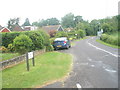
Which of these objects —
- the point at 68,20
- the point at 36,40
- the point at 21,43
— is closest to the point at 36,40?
the point at 36,40

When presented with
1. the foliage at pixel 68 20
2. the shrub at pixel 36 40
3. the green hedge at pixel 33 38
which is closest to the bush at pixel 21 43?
the green hedge at pixel 33 38

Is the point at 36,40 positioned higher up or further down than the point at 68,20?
further down

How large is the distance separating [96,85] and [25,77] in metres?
3.18

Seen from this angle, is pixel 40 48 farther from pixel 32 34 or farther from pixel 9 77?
pixel 9 77

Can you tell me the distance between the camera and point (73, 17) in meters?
117

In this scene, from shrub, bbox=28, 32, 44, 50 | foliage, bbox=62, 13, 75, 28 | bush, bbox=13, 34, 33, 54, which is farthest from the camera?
foliage, bbox=62, 13, 75, 28

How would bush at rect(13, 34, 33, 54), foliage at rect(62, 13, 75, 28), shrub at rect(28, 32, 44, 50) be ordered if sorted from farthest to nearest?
1. foliage at rect(62, 13, 75, 28)
2. shrub at rect(28, 32, 44, 50)
3. bush at rect(13, 34, 33, 54)

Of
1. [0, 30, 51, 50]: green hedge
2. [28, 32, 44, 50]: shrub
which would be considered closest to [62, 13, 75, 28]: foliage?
[0, 30, 51, 50]: green hedge

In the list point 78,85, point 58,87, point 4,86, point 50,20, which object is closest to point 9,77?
point 4,86

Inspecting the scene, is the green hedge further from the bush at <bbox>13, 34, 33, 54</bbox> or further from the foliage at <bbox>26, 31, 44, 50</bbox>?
the bush at <bbox>13, 34, 33, 54</bbox>

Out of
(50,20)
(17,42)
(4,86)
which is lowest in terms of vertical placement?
(4,86)

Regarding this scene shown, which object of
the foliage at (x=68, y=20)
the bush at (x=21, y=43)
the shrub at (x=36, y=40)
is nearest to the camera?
the bush at (x=21, y=43)

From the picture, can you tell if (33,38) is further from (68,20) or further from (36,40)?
(68,20)

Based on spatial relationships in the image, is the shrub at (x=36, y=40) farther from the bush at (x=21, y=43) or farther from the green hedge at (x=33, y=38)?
the bush at (x=21, y=43)
